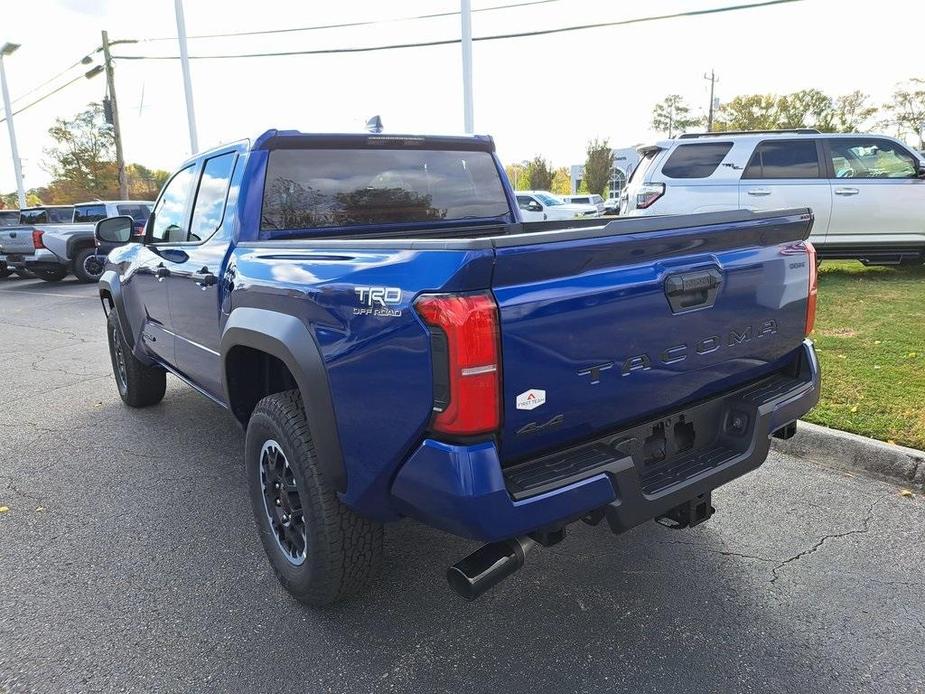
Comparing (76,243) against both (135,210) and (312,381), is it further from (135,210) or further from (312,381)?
(312,381)

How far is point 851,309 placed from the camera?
7336 millimetres

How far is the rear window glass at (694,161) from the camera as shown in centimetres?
960

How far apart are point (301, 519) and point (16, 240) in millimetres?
16927

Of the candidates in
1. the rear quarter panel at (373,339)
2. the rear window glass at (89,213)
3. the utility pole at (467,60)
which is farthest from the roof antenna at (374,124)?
the rear window glass at (89,213)

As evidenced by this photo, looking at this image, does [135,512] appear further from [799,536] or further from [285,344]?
[799,536]

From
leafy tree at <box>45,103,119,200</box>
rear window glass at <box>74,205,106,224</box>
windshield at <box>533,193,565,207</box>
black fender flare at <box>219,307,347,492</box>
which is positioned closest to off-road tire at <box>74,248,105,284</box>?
Result: rear window glass at <box>74,205,106,224</box>

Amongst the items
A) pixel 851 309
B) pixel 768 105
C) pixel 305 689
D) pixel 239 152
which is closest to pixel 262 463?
pixel 305 689

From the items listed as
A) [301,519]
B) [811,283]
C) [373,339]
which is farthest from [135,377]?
[811,283]

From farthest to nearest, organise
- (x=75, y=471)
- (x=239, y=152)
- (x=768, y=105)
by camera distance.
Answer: (x=768, y=105)
(x=75, y=471)
(x=239, y=152)

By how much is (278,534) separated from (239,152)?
1.92 metres

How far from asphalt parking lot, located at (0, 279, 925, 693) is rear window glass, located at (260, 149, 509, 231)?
1.64 m

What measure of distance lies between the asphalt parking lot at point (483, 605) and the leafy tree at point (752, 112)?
50.3 metres

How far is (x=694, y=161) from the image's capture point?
31.5 ft

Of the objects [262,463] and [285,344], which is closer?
[285,344]
